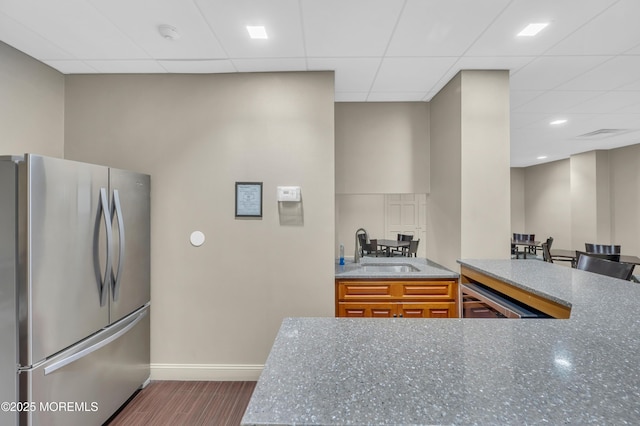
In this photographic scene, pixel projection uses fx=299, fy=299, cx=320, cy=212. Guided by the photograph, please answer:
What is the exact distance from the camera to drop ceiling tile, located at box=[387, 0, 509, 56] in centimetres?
179

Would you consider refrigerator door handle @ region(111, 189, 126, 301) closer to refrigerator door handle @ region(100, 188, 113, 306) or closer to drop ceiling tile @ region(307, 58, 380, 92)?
refrigerator door handle @ region(100, 188, 113, 306)

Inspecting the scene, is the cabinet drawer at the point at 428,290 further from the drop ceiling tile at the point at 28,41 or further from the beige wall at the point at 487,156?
the drop ceiling tile at the point at 28,41

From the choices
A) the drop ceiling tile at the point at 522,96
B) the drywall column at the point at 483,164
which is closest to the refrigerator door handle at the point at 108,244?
the drywall column at the point at 483,164

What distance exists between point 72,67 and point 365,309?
328 cm

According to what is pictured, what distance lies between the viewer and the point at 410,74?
266 cm

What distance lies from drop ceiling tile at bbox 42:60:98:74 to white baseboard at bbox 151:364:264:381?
8.60ft

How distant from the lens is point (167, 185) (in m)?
2.65

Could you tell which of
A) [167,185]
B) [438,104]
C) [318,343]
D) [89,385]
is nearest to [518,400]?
[318,343]

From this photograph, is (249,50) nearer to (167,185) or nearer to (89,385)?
(167,185)

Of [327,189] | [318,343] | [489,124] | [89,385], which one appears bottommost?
[89,385]

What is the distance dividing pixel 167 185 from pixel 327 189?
1416 mm

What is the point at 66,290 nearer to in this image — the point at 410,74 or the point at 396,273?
the point at 396,273

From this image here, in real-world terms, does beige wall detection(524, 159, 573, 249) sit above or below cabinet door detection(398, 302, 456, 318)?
above

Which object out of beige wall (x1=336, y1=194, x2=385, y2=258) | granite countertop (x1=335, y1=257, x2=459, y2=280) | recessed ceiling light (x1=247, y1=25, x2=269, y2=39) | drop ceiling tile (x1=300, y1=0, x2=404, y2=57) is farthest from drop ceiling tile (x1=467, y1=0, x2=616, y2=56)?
beige wall (x1=336, y1=194, x2=385, y2=258)
